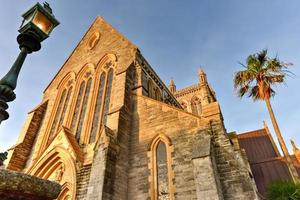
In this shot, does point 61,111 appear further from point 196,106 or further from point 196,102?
point 196,102

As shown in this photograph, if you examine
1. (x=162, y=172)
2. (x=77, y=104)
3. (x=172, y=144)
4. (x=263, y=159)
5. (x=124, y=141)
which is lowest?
(x=162, y=172)

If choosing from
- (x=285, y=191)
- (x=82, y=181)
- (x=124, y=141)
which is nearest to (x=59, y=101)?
(x=124, y=141)

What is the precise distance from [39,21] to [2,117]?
5.58 ft

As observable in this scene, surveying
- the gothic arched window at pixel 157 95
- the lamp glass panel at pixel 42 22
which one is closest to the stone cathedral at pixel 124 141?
the gothic arched window at pixel 157 95

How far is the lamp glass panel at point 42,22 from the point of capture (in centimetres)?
342

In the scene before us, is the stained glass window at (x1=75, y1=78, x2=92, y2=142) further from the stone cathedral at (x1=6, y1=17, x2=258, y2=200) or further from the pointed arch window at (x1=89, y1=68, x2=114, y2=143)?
the pointed arch window at (x1=89, y1=68, x2=114, y2=143)

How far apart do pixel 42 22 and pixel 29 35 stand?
0.34m

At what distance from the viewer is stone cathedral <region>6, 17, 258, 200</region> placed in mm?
7707

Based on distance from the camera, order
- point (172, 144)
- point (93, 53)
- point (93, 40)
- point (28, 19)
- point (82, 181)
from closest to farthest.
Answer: point (28, 19) → point (82, 181) → point (172, 144) → point (93, 53) → point (93, 40)

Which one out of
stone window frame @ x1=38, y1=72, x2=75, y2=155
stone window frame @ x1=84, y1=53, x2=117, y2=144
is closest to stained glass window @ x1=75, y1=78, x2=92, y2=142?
stone window frame @ x1=84, y1=53, x2=117, y2=144

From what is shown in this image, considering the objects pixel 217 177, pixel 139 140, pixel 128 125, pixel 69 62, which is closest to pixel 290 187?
pixel 217 177

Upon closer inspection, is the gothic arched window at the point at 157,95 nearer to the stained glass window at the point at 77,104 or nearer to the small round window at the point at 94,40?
the stained glass window at the point at 77,104

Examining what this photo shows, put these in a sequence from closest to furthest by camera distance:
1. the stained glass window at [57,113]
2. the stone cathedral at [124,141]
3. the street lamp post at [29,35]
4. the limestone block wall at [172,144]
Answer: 1. the street lamp post at [29,35]
2. the stone cathedral at [124,141]
3. the limestone block wall at [172,144]
4. the stained glass window at [57,113]

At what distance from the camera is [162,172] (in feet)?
28.9
